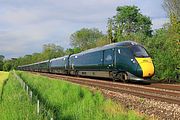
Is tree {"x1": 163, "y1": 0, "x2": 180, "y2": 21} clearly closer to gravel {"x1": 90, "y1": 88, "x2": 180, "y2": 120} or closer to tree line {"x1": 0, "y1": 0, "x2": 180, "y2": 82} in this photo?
tree line {"x1": 0, "y1": 0, "x2": 180, "y2": 82}

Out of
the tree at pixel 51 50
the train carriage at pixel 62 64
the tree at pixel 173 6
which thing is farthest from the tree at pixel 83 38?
the tree at pixel 173 6

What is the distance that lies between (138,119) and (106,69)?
17647mm

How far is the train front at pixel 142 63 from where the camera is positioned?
78.3ft

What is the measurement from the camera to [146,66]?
2412cm

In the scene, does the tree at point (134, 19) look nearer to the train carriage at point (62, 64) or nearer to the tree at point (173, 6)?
the train carriage at point (62, 64)

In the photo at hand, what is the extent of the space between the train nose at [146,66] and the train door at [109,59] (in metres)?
3.15

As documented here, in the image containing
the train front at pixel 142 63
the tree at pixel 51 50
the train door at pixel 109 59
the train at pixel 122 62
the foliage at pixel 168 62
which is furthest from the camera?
the tree at pixel 51 50

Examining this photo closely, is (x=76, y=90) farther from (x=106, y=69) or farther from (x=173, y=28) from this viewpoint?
(x=173, y=28)

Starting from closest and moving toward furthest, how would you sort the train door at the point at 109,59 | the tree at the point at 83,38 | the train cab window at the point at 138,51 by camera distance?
the train cab window at the point at 138,51 < the train door at the point at 109,59 < the tree at the point at 83,38

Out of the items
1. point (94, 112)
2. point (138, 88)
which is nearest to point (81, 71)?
point (138, 88)

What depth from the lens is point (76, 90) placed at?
19.8m

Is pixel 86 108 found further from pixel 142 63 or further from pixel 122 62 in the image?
pixel 122 62

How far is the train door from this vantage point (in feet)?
88.7

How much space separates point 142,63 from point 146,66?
1.13 ft
